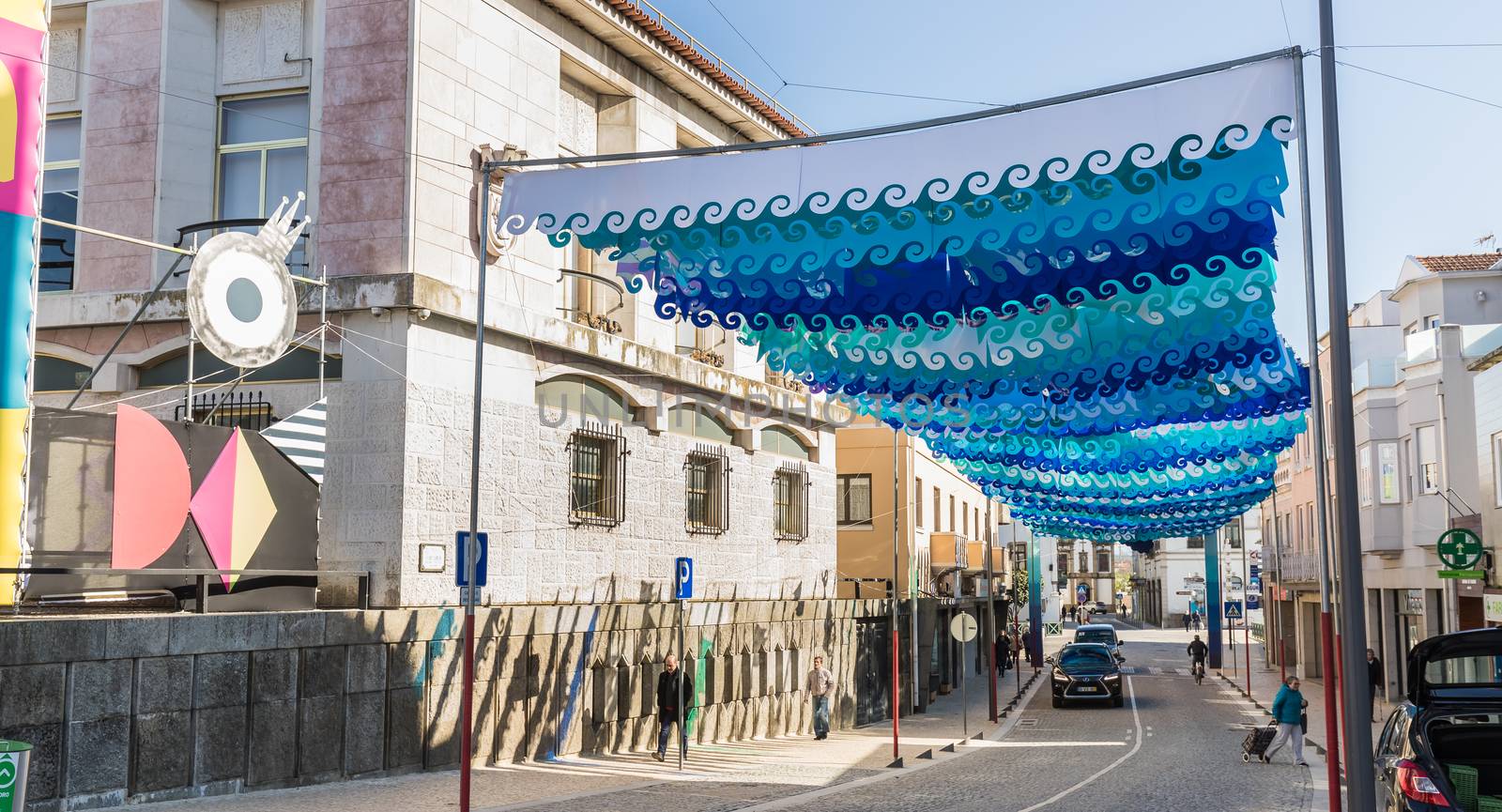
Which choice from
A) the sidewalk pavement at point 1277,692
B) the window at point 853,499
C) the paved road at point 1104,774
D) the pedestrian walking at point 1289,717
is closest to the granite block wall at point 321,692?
the paved road at point 1104,774

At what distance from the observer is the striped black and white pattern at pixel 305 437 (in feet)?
53.1

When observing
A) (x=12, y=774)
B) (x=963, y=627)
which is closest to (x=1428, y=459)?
(x=963, y=627)

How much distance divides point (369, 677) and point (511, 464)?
427cm

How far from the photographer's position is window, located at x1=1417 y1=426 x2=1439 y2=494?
97.1 ft

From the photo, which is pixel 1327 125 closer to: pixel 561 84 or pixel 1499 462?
pixel 561 84

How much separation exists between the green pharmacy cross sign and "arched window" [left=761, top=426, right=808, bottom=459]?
40.7ft

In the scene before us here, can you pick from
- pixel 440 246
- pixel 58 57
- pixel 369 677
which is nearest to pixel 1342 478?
pixel 369 677

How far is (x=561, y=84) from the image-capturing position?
21.5 m

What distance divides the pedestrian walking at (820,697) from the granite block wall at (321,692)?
1987 mm

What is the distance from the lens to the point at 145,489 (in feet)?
47.0

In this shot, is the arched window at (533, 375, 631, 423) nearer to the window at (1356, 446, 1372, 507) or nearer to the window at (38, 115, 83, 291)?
the window at (38, 115, 83, 291)

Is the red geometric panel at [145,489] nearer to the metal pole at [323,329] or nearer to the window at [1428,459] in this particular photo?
the metal pole at [323,329]

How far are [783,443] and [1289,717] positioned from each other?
1140cm

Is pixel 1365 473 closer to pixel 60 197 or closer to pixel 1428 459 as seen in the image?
→ pixel 1428 459
